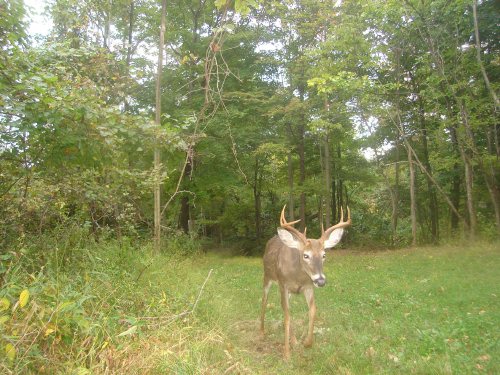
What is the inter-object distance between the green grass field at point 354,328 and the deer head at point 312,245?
0.97m

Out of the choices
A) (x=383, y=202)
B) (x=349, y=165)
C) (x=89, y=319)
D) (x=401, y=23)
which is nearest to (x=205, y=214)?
(x=349, y=165)

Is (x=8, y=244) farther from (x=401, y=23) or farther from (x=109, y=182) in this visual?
(x=401, y=23)

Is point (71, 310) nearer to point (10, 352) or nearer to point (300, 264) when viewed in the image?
point (10, 352)

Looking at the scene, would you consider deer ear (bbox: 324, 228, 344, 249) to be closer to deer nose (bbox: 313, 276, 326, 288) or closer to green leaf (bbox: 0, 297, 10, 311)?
deer nose (bbox: 313, 276, 326, 288)

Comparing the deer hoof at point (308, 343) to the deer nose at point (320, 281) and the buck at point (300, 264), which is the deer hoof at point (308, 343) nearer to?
the buck at point (300, 264)

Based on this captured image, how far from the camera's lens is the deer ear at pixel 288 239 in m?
5.89

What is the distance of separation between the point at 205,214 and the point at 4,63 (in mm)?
17494

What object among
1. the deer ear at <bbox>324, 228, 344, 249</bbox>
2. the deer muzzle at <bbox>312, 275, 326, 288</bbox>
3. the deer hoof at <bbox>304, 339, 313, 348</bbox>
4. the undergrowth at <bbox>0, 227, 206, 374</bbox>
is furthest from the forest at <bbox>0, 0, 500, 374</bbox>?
the deer ear at <bbox>324, 228, 344, 249</bbox>

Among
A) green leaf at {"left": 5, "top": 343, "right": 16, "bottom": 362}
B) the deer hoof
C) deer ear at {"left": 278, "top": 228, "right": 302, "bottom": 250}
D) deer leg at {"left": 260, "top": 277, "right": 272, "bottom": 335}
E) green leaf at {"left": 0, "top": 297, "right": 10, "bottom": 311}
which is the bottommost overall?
the deer hoof

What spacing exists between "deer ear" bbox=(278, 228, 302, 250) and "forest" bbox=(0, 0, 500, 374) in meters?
1.15

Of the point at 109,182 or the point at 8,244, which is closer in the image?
the point at 8,244

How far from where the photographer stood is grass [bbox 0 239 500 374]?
11.9ft

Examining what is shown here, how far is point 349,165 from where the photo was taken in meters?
20.5

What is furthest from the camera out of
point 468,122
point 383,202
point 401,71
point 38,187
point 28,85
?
point 383,202
